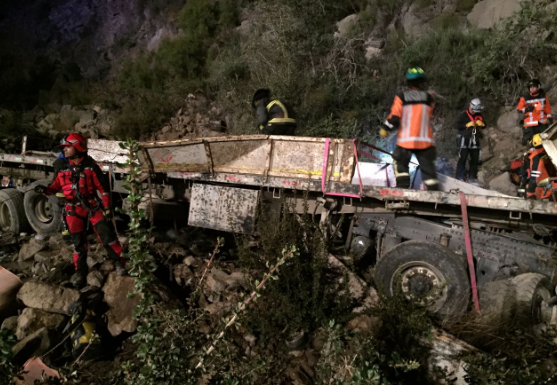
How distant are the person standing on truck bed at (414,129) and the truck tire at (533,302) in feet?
4.65

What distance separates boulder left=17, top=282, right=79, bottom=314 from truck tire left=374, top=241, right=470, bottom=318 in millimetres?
3140

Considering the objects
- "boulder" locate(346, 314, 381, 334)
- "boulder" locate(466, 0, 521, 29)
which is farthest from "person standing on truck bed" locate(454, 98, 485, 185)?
"boulder" locate(346, 314, 381, 334)

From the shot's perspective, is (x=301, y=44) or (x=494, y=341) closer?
(x=494, y=341)

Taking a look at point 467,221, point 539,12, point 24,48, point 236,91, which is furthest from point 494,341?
point 24,48

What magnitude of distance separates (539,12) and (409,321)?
8491 millimetres

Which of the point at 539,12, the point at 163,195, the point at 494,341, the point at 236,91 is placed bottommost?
the point at 494,341

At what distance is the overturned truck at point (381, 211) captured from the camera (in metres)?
3.54

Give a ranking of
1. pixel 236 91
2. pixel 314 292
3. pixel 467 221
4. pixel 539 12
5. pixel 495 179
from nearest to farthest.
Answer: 1. pixel 314 292
2. pixel 467 221
3. pixel 495 179
4. pixel 539 12
5. pixel 236 91

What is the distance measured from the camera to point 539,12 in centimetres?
803

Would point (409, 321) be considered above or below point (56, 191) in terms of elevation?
below

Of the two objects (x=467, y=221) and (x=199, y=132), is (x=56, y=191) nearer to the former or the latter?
(x=467, y=221)

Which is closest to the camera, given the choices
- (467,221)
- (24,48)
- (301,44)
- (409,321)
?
(409,321)

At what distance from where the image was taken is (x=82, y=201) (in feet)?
14.1

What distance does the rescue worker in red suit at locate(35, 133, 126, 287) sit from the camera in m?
4.24
